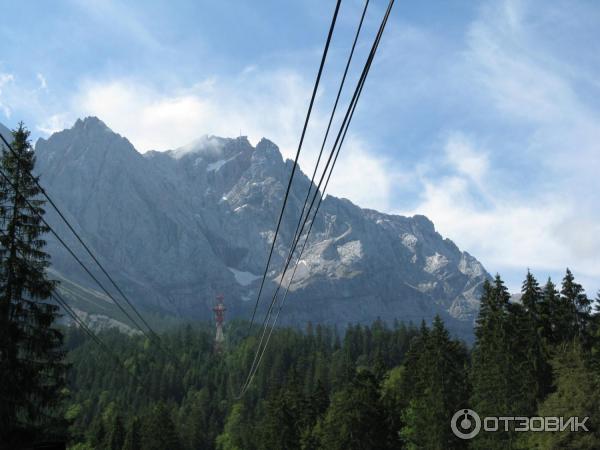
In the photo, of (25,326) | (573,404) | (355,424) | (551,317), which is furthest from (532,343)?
(25,326)

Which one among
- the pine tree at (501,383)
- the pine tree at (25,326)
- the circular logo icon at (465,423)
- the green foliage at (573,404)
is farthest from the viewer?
the circular logo icon at (465,423)

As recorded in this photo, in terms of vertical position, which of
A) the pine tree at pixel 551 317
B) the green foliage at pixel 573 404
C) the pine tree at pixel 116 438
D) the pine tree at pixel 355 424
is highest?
the pine tree at pixel 551 317

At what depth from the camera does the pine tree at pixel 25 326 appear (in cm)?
2181

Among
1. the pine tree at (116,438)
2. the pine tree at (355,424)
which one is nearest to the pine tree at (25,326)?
the pine tree at (355,424)

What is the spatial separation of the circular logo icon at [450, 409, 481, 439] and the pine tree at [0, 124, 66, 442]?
36.5 m

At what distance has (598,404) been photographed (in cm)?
3697

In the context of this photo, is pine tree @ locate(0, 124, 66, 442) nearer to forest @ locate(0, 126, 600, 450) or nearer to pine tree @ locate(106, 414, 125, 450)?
forest @ locate(0, 126, 600, 450)

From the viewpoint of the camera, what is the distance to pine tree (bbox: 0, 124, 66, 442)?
21812 mm

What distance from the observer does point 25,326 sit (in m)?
22.9

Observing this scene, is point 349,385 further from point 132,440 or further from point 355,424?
point 132,440

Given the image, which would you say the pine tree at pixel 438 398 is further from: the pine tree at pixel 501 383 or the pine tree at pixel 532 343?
the pine tree at pixel 532 343

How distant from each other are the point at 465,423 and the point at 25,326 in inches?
1598

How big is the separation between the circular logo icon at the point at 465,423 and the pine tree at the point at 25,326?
120ft

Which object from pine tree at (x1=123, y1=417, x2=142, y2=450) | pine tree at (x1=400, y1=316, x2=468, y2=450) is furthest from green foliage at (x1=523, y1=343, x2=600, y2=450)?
pine tree at (x1=123, y1=417, x2=142, y2=450)
